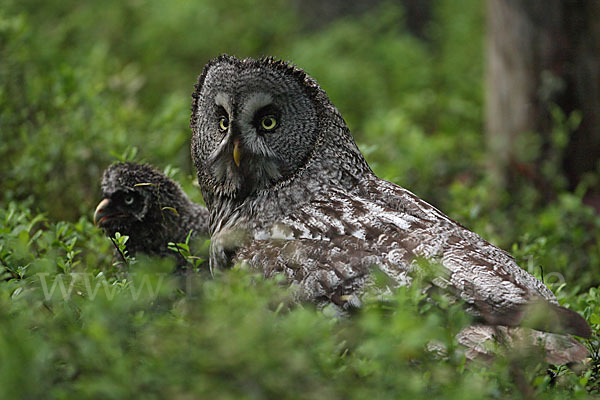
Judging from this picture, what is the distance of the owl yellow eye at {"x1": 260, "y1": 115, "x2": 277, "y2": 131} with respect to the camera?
425 centimetres

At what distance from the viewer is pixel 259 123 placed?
167 inches

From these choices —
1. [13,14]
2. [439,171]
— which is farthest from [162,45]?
[439,171]

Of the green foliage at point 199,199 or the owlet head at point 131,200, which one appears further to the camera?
the owlet head at point 131,200

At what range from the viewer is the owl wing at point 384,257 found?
3.30 meters

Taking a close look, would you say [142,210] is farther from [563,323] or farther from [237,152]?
[563,323]

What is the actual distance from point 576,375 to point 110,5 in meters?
11.7

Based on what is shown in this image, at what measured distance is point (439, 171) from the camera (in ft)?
28.2

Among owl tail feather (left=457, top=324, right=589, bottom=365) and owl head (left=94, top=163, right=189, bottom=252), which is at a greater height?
owl head (left=94, top=163, right=189, bottom=252)

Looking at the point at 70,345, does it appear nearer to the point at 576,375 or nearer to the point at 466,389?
the point at 466,389

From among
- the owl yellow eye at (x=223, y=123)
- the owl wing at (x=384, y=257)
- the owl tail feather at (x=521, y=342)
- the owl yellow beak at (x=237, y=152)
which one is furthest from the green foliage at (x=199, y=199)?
the owl yellow eye at (x=223, y=123)

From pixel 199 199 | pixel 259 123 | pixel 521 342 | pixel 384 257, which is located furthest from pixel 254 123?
pixel 521 342

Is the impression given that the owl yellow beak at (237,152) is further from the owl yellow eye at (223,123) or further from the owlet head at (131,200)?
the owlet head at (131,200)

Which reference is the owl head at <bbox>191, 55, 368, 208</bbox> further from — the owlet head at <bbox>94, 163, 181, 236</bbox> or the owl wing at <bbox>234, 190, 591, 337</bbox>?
the owlet head at <bbox>94, 163, 181, 236</bbox>

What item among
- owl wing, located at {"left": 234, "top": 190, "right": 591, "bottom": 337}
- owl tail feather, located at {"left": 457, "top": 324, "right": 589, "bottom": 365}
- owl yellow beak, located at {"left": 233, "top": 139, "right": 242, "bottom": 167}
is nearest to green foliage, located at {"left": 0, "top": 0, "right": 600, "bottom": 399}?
owl tail feather, located at {"left": 457, "top": 324, "right": 589, "bottom": 365}
